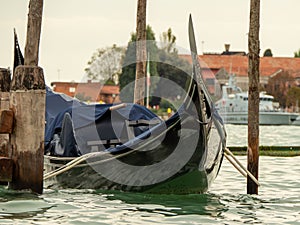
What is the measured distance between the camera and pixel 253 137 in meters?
8.41

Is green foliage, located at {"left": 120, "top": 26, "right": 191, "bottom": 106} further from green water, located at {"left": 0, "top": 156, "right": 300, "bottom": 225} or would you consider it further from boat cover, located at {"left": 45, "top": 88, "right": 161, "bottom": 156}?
green water, located at {"left": 0, "top": 156, "right": 300, "bottom": 225}

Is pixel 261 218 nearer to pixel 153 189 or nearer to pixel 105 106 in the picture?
pixel 153 189

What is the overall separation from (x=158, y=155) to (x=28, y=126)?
5.23 ft

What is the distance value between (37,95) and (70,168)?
1.63 meters

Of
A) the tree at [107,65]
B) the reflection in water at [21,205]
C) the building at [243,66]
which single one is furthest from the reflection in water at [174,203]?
the building at [243,66]

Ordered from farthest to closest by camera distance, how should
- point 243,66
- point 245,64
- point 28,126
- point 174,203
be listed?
point 245,64, point 243,66, point 174,203, point 28,126

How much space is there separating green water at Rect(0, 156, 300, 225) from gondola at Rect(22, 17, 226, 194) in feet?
0.46

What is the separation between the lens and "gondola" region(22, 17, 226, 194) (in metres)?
8.41

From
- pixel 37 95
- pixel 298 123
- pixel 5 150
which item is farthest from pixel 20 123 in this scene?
pixel 298 123

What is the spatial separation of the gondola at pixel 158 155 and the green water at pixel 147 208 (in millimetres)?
139

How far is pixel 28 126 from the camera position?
25.4 ft

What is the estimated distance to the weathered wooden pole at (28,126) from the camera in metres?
7.68

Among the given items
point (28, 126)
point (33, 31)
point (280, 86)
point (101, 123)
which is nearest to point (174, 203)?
point (28, 126)

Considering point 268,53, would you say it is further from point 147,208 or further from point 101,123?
point 147,208
